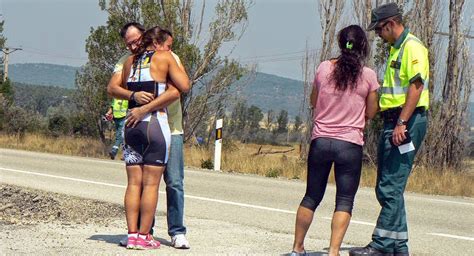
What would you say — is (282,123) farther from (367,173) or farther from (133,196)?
(133,196)

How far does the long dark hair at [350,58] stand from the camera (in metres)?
6.14

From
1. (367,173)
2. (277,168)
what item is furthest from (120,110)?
(367,173)

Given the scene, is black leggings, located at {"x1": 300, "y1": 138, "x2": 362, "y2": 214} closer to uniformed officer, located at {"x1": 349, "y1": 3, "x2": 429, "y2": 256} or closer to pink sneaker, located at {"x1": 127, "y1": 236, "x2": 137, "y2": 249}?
uniformed officer, located at {"x1": 349, "y1": 3, "x2": 429, "y2": 256}

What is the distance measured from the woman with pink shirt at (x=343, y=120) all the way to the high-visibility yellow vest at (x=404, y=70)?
27 centimetres

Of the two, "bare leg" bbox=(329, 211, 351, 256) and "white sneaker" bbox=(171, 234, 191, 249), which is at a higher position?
"bare leg" bbox=(329, 211, 351, 256)

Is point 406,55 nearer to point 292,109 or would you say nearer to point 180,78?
point 180,78

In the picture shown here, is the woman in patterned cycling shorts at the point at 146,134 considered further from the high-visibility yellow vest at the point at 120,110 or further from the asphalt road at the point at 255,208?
the high-visibility yellow vest at the point at 120,110

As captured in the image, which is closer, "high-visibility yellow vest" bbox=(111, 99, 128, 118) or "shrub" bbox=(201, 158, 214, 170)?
"high-visibility yellow vest" bbox=(111, 99, 128, 118)

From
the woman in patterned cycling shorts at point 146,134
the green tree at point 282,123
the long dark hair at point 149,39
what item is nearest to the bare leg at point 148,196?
the woman in patterned cycling shorts at point 146,134

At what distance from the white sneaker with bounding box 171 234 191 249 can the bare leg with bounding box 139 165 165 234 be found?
0.25 m

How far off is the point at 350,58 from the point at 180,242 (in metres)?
2.03

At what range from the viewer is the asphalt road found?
774cm

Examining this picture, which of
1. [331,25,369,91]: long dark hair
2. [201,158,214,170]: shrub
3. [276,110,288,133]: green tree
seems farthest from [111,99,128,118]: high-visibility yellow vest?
[276,110,288,133]: green tree

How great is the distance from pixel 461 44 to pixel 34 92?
381 ft
